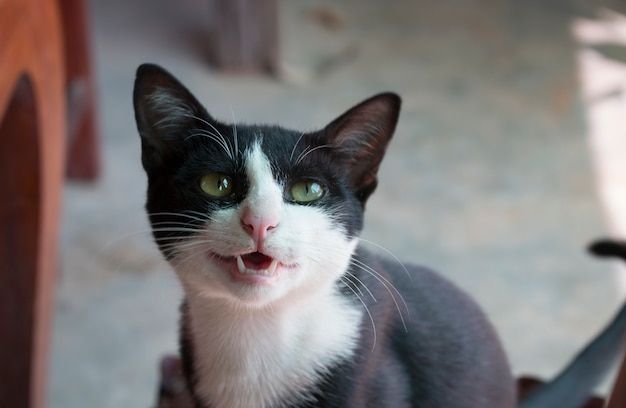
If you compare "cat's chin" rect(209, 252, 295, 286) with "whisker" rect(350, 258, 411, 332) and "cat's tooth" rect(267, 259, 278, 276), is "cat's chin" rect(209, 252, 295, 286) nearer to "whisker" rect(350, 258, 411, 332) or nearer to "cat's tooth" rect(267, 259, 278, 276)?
"cat's tooth" rect(267, 259, 278, 276)

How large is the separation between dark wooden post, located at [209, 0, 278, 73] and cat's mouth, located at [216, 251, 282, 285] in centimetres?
202

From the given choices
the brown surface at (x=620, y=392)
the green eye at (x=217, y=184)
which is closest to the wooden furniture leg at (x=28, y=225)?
the green eye at (x=217, y=184)

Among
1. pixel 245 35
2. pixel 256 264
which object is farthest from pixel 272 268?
pixel 245 35

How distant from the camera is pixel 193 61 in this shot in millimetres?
3016

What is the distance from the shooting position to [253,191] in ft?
2.97

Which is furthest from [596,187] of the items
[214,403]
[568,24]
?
[214,403]

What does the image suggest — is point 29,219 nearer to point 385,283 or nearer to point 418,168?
point 385,283

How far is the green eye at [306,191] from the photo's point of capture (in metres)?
0.94

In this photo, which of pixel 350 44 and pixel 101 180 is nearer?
pixel 101 180

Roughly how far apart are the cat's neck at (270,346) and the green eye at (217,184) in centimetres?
15

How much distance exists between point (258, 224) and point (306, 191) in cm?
10

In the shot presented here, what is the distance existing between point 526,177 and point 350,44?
934 millimetres

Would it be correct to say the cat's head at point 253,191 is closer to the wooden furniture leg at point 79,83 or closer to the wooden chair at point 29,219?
the wooden chair at point 29,219

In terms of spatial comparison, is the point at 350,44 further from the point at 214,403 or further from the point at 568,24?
the point at 214,403
